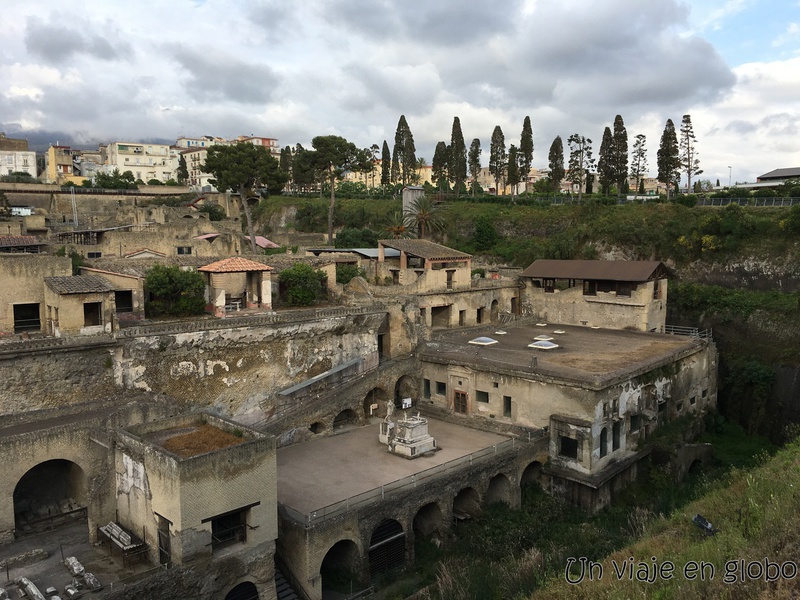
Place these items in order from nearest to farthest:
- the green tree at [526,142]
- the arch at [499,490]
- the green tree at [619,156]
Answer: the arch at [499,490] < the green tree at [619,156] < the green tree at [526,142]

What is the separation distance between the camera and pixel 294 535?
20203 millimetres

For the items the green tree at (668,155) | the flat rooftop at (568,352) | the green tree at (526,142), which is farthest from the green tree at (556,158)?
the flat rooftop at (568,352)

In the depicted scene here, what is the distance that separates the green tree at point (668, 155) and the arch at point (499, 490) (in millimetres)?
45831

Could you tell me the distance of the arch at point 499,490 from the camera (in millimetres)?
26844

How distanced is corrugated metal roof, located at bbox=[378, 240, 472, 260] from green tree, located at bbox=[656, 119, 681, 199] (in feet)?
92.2

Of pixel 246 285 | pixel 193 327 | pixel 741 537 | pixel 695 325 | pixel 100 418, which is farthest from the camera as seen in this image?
pixel 695 325

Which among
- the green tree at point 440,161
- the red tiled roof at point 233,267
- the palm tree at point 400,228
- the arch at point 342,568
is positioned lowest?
the arch at point 342,568

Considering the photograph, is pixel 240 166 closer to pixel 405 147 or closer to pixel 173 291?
pixel 173 291

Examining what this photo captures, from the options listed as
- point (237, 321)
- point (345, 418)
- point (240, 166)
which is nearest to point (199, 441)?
point (237, 321)

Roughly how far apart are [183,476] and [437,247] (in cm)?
3237

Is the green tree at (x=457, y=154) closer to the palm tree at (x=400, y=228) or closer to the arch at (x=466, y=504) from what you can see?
the palm tree at (x=400, y=228)

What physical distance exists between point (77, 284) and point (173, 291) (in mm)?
5604

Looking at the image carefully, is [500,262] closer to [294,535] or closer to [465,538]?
[465,538]

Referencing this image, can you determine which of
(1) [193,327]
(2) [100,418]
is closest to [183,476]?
(2) [100,418]
